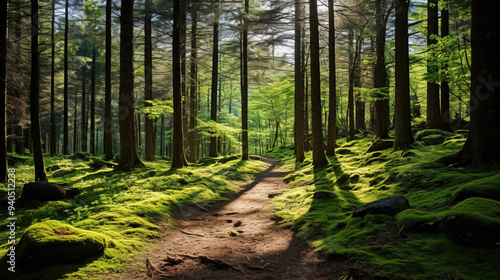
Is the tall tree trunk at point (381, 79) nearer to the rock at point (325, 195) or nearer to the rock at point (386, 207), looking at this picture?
the rock at point (325, 195)

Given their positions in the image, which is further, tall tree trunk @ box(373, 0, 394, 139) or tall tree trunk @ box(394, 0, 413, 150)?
tall tree trunk @ box(373, 0, 394, 139)

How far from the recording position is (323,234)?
15.4ft

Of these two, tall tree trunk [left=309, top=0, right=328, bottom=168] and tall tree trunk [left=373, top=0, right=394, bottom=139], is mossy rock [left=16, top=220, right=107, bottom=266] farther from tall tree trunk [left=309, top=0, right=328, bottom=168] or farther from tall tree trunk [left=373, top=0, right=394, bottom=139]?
tall tree trunk [left=373, top=0, right=394, bottom=139]

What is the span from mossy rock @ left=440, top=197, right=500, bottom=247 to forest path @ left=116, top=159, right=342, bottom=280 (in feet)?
5.00

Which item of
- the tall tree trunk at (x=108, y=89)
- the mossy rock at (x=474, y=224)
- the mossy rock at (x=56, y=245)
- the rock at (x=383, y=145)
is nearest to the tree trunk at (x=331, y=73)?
the rock at (x=383, y=145)

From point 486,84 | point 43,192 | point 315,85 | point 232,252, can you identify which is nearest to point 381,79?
point 315,85

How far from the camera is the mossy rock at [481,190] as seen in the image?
3.89 m

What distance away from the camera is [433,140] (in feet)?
33.3

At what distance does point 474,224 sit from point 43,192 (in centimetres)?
885

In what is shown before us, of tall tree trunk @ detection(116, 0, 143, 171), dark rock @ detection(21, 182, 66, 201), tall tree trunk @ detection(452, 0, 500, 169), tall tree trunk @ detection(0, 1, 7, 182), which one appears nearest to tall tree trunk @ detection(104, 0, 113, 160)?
tall tree trunk @ detection(116, 0, 143, 171)

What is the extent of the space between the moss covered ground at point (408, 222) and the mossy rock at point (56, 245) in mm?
3518

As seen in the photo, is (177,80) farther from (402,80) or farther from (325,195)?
(402,80)

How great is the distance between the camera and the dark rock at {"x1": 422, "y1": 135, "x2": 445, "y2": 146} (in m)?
9.90

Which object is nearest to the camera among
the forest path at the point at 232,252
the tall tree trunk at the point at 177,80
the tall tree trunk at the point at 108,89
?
the forest path at the point at 232,252
